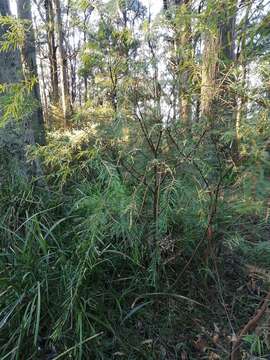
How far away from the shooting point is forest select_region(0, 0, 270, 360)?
1.32 meters

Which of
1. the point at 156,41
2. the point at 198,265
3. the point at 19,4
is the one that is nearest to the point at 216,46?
the point at 156,41

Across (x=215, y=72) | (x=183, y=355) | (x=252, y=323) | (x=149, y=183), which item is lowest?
(x=183, y=355)

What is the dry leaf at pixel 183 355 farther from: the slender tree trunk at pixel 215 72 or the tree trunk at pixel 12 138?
the tree trunk at pixel 12 138

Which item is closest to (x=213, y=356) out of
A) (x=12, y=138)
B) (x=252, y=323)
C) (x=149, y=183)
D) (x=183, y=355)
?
(x=183, y=355)

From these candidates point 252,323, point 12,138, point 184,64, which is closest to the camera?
point 252,323

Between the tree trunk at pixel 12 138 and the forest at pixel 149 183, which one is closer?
the forest at pixel 149 183

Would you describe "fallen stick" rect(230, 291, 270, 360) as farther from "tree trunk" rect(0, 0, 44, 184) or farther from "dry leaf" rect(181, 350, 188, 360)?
"tree trunk" rect(0, 0, 44, 184)

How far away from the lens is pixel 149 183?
5.08 feet

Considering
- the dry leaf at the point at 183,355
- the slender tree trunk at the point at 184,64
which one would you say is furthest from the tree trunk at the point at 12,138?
the dry leaf at the point at 183,355

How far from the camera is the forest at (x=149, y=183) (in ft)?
4.34

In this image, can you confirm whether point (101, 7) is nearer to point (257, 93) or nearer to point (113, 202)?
point (257, 93)

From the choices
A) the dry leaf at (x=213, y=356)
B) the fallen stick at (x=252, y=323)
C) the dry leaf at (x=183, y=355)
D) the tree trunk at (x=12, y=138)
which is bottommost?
the dry leaf at (x=183, y=355)

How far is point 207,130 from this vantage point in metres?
1.41

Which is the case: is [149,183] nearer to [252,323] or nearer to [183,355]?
[252,323]
